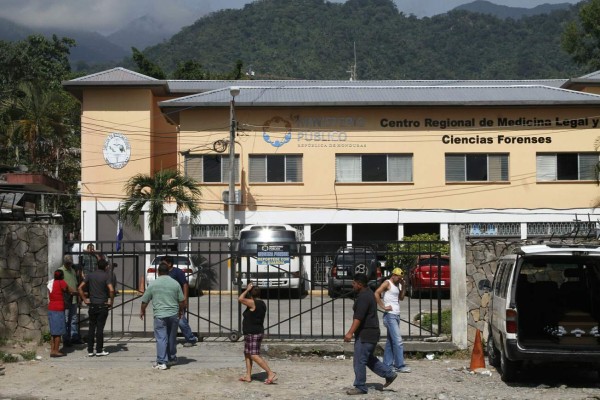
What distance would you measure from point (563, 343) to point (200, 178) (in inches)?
1020

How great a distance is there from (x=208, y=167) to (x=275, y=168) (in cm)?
284

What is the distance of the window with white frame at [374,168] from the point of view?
37906 millimetres

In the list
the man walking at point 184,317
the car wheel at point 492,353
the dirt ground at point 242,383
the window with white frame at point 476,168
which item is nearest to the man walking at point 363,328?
the dirt ground at point 242,383

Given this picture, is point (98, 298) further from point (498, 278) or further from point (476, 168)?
point (476, 168)

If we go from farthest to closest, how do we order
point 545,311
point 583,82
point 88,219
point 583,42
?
point 583,42 < point 583,82 < point 88,219 < point 545,311

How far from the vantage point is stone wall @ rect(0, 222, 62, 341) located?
669 inches

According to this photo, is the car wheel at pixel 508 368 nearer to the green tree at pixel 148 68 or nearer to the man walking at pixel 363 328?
the man walking at pixel 363 328

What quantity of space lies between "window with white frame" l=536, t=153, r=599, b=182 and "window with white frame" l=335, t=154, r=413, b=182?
5.56 meters

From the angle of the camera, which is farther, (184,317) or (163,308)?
(184,317)

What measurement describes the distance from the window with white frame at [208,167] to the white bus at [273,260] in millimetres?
4131

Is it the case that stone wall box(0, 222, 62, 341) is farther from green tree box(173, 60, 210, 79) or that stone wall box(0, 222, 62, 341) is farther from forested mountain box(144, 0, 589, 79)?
forested mountain box(144, 0, 589, 79)

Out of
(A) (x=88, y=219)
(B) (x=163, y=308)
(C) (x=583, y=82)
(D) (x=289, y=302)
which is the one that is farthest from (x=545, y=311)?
(C) (x=583, y=82)

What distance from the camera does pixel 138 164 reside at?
130 ft

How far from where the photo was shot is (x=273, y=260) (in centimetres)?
1725
